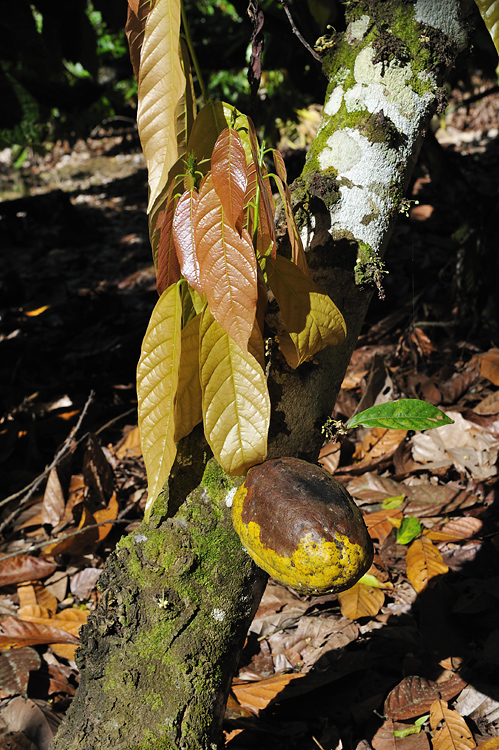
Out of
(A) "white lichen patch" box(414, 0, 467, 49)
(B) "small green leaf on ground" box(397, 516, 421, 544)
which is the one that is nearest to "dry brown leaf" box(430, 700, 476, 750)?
(B) "small green leaf on ground" box(397, 516, 421, 544)

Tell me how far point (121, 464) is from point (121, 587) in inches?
51.0

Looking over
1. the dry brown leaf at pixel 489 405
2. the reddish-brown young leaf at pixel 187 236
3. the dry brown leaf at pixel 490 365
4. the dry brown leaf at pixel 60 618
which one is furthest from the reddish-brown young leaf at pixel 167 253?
the dry brown leaf at pixel 490 365

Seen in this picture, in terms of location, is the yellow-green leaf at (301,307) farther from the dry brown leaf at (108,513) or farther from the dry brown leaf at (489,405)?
the dry brown leaf at (489,405)

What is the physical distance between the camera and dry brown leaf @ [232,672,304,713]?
1213 mm

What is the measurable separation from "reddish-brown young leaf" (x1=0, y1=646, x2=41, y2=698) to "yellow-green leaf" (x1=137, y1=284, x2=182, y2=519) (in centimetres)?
82

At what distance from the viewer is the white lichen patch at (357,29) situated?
3.01 ft

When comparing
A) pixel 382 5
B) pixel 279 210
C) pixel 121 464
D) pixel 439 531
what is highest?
pixel 382 5

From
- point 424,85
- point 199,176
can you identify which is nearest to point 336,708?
point 199,176

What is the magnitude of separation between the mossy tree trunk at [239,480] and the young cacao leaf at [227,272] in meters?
0.19

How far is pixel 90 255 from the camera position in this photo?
443 cm

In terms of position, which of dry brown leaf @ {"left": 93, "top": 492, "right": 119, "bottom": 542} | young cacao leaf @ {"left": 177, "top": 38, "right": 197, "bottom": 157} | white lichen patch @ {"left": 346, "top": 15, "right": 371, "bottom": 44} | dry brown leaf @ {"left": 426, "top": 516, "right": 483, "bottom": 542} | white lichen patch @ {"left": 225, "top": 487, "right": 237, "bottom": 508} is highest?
white lichen patch @ {"left": 346, "top": 15, "right": 371, "bottom": 44}

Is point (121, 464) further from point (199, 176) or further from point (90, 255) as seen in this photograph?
point (90, 255)

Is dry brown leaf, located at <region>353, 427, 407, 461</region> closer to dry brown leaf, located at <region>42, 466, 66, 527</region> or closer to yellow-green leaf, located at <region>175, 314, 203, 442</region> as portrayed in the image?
dry brown leaf, located at <region>42, 466, 66, 527</region>

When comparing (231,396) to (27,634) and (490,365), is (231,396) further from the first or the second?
(490,365)
